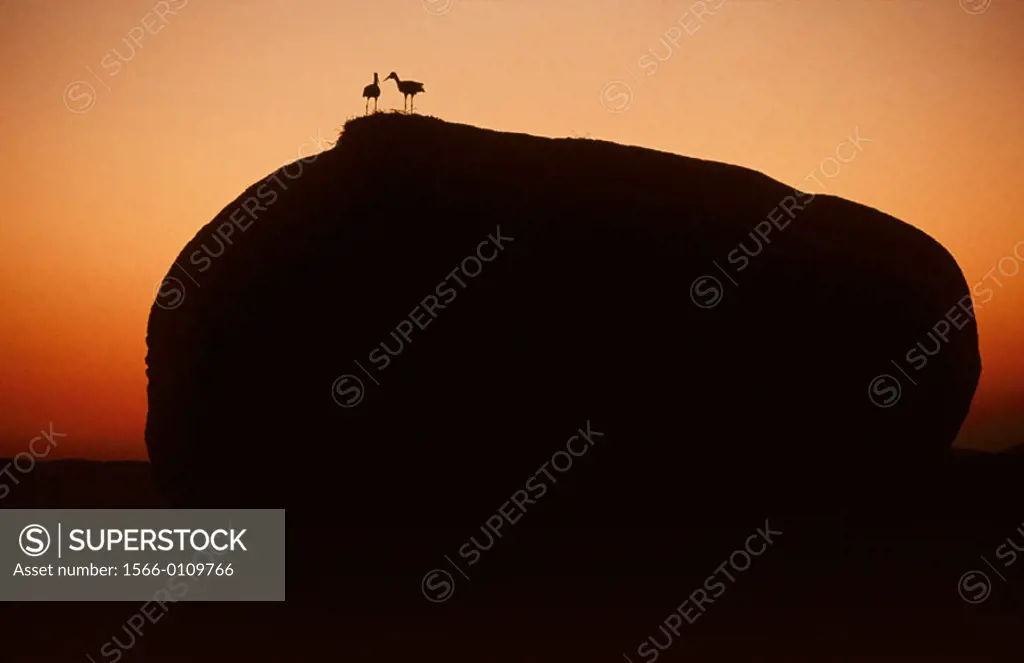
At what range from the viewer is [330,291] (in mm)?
10430

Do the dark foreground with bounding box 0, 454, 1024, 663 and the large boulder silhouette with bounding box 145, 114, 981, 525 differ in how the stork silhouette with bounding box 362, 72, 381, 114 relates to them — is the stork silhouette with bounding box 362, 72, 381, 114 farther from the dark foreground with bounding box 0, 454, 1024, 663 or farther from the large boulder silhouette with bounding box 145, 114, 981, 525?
the dark foreground with bounding box 0, 454, 1024, 663

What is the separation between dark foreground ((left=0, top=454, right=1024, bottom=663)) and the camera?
7.63 m

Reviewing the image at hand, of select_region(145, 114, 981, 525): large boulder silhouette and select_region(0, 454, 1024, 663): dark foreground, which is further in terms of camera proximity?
select_region(145, 114, 981, 525): large boulder silhouette

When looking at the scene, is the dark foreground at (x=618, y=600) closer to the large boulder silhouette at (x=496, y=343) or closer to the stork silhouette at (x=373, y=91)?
the large boulder silhouette at (x=496, y=343)

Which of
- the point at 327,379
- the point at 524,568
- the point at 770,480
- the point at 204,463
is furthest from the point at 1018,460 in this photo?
the point at 204,463

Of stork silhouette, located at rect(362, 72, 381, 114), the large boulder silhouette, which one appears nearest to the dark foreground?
the large boulder silhouette

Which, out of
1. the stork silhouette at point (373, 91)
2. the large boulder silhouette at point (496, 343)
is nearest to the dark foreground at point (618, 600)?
the large boulder silhouette at point (496, 343)

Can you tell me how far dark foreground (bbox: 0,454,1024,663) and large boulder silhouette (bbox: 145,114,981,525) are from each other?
42 cm

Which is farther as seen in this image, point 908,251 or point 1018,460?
point 1018,460

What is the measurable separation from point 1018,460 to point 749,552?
9.31 m

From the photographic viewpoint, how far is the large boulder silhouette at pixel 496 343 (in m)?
10.2

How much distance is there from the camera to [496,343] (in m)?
10.4

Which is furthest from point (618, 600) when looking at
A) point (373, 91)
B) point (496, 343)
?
point (373, 91)

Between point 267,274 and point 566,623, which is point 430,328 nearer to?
point 267,274
